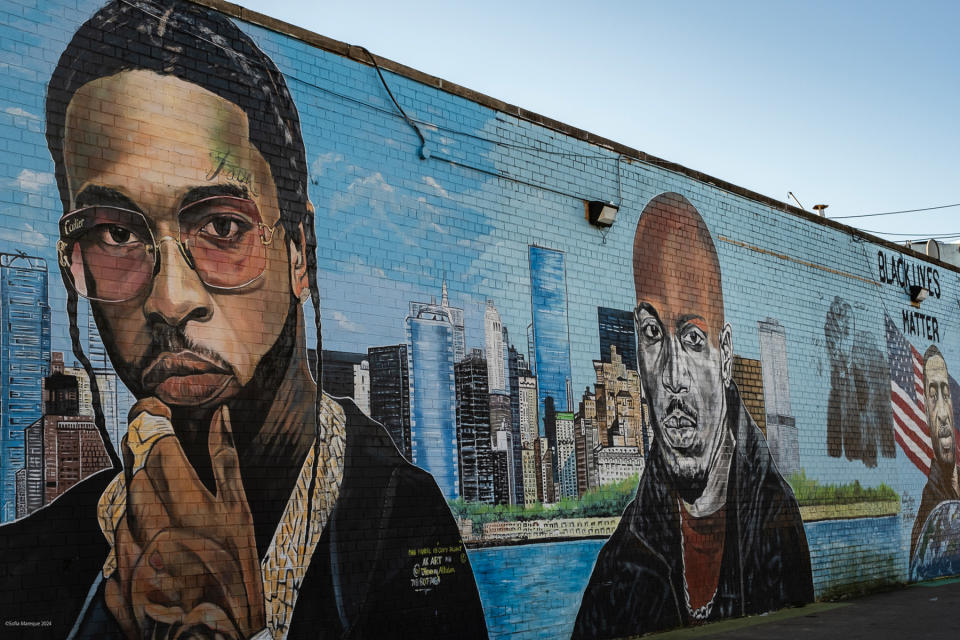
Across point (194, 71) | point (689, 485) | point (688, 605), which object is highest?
point (194, 71)

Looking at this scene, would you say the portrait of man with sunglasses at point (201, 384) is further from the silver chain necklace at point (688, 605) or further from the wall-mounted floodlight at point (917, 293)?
the wall-mounted floodlight at point (917, 293)

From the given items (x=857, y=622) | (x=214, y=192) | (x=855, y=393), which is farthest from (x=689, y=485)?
(x=214, y=192)

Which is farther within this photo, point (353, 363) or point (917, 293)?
Result: point (917, 293)

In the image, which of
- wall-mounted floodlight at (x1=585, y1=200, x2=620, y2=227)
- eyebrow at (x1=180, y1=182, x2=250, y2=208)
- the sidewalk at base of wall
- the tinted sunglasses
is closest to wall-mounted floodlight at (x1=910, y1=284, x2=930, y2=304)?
the sidewalk at base of wall

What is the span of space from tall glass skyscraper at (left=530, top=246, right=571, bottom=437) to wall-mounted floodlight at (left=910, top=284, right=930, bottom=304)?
33.7 ft

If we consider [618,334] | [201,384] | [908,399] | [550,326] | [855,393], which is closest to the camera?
[201,384]

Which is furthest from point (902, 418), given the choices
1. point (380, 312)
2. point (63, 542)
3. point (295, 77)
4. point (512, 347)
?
point (63, 542)

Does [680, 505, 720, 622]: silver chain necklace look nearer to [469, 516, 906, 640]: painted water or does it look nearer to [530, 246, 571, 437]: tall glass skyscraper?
[469, 516, 906, 640]: painted water

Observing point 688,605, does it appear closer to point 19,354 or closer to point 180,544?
point 180,544

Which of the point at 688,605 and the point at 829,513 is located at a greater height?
the point at 829,513

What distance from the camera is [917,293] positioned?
63.8 ft

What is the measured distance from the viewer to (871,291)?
715 inches

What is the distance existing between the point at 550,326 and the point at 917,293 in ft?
35.3

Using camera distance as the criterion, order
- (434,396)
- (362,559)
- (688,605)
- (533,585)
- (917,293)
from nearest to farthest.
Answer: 1. (362,559)
2. (434,396)
3. (533,585)
4. (688,605)
5. (917,293)
